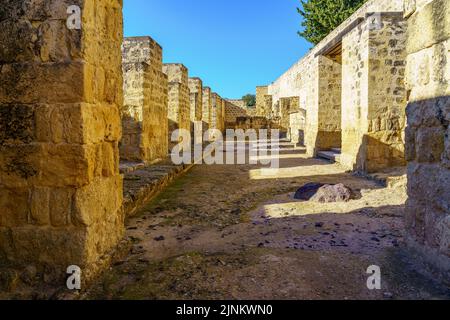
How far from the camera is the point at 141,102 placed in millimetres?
7363

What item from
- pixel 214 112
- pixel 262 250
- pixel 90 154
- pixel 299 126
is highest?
pixel 214 112

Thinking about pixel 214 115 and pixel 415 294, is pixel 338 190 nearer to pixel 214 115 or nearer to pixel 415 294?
pixel 415 294

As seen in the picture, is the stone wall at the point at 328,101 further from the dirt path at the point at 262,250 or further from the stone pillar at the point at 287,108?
the stone pillar at the point at 287,108

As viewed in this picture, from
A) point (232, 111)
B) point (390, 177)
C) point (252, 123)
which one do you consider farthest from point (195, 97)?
point (232, 111)

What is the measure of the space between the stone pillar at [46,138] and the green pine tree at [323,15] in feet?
74.6

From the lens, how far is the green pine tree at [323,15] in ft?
73.0

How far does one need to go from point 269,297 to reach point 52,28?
2249 millimetres

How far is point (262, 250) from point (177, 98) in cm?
860

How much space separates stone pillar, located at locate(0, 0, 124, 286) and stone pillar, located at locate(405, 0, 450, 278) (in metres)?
2.40

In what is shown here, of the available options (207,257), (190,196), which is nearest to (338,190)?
(190,196)

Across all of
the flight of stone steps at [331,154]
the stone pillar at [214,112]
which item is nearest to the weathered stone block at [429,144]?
the flight of stone steps at [331,154]

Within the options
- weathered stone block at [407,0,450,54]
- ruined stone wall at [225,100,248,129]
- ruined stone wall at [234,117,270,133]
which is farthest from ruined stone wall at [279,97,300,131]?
weathered stone block at [407,0,450,54]

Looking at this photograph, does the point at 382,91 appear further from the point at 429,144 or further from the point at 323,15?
the point at 323,15
